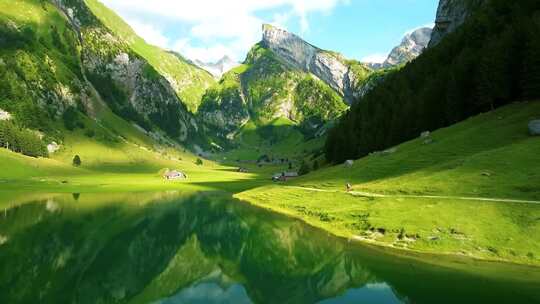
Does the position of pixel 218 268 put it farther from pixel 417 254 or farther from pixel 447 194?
pixel 447 194

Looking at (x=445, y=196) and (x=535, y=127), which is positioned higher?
(x=535, y=127)

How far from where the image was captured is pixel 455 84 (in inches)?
4360

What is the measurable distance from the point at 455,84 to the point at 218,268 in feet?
291

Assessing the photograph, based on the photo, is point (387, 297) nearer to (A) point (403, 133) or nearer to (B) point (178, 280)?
(B) point (178, 280)

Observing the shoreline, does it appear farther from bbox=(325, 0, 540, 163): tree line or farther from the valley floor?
bbox=(325, 0, 540, 163): tree line

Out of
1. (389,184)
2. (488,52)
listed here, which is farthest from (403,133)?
(389,184)

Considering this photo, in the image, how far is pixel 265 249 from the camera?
193ft

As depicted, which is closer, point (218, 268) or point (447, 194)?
point (218, 268)

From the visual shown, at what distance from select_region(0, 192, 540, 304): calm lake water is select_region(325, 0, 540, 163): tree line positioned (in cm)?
6247

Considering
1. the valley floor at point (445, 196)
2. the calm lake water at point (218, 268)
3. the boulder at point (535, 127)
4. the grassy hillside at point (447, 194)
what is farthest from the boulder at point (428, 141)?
the calm lake water at point (218, 268)

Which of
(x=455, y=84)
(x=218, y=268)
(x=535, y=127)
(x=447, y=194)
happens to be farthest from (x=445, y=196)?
(x=455, y=84)

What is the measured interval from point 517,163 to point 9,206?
340 feet

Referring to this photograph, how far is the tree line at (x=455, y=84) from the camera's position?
96500mm

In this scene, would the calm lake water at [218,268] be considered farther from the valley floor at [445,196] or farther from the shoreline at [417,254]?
the valley floor at [445,196]
